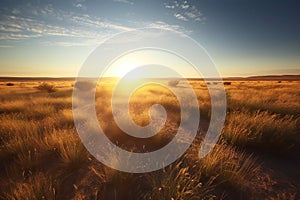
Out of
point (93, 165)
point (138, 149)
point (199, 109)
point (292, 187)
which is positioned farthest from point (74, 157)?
point (199, 109)

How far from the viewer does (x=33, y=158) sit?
3.16 meters

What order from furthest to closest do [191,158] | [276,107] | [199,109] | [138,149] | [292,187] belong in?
[199,109] → [276,107] → [138,149] → [191,158] → [292,187]

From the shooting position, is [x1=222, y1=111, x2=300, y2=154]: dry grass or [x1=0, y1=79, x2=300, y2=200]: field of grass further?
[x1=222, y1=111, x2=300, y2=154]: dry grass

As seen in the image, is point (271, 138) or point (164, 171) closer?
point (164, 171)

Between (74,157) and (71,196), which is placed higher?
(74,157)

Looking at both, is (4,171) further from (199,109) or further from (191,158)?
(199,109)

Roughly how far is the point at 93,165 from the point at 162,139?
176 cm

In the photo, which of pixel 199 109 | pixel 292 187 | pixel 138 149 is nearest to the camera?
pixel 292 187

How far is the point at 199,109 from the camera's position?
24.3 ft

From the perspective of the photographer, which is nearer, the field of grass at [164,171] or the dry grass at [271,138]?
the field of grass at [164,171]

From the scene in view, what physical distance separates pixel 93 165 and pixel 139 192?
1.16 meters

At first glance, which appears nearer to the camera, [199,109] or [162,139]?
[162,139]

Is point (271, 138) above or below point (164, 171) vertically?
below

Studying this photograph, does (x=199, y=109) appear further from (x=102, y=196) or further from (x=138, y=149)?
(x=102, y=196)
